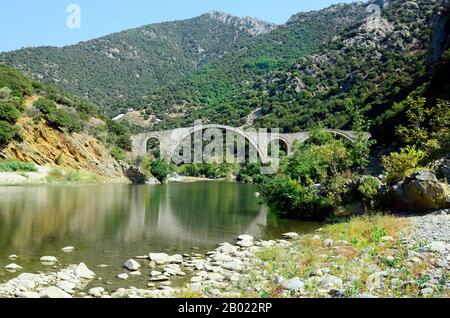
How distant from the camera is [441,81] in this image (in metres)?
26.6

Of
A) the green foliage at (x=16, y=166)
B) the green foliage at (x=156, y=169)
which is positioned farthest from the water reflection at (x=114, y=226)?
the green foliage at (x=156, y=169)

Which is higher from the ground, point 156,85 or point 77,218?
point 156,85

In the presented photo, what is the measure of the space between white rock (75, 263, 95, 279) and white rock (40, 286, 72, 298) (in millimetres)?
1113

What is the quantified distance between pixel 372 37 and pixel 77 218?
72.9m

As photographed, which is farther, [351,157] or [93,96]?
[93,96]

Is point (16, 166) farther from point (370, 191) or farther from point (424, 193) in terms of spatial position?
A: point (424, 193)

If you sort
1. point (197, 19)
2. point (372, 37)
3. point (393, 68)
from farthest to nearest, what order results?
point (197, 19)
point (372, 37)
point (393, 68)

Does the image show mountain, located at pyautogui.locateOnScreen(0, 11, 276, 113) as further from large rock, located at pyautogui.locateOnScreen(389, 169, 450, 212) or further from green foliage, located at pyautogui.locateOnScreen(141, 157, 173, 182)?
large rock, located at pyautogui.locateOnScreen(389, 169, 450, 212)

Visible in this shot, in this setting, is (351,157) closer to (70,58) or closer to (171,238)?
(171,238)

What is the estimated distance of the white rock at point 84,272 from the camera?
27.3ft

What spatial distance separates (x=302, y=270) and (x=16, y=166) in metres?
30.5

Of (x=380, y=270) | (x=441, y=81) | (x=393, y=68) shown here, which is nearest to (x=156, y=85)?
(x=393, y=68)

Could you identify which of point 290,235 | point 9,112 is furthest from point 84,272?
point 9,112

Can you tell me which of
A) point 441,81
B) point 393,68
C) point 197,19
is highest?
point 197,19
